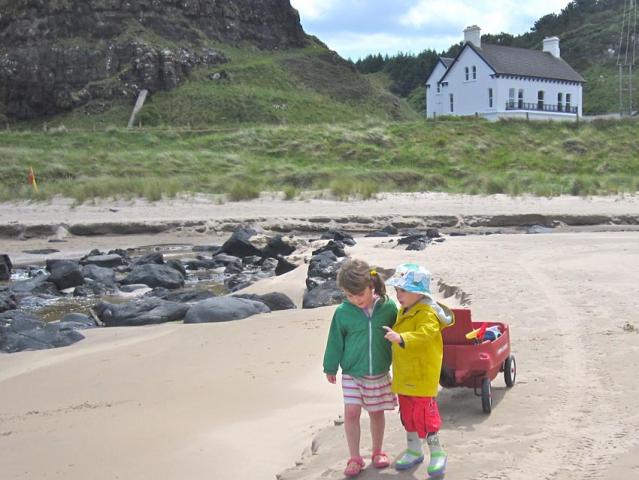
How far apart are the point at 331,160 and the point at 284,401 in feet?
89.2

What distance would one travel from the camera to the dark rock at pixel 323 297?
934 centimetres

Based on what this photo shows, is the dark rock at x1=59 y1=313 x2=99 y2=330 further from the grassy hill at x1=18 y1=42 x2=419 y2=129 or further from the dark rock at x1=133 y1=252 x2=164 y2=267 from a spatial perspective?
the grassy hill at x1=18 y1=42 x2=419 y2=129

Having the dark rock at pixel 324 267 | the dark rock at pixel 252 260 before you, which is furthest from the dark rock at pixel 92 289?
the dark rock at pixel 324 267

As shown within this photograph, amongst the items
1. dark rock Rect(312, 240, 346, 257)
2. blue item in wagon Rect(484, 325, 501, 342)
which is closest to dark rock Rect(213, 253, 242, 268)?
dark rock Rect(312, 240, 346, 257)

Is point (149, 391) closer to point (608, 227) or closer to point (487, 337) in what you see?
point (487, 337)

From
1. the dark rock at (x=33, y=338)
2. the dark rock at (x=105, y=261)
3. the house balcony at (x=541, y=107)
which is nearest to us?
the dark rock at (x=33, y=338)

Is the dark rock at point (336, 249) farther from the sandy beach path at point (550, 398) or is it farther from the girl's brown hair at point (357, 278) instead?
the girl's brown hair at point (357, 278)

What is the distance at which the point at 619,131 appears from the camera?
38.9 meters

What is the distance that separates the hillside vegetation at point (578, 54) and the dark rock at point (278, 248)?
56175mm

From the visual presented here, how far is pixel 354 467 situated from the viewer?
397 cm

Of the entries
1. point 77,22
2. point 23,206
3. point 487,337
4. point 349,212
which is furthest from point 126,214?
point 77,22

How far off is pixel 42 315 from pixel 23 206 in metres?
13.6

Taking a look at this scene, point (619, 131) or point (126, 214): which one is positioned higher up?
point (619, 131)

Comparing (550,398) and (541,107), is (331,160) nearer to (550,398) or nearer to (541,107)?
(541,107)
